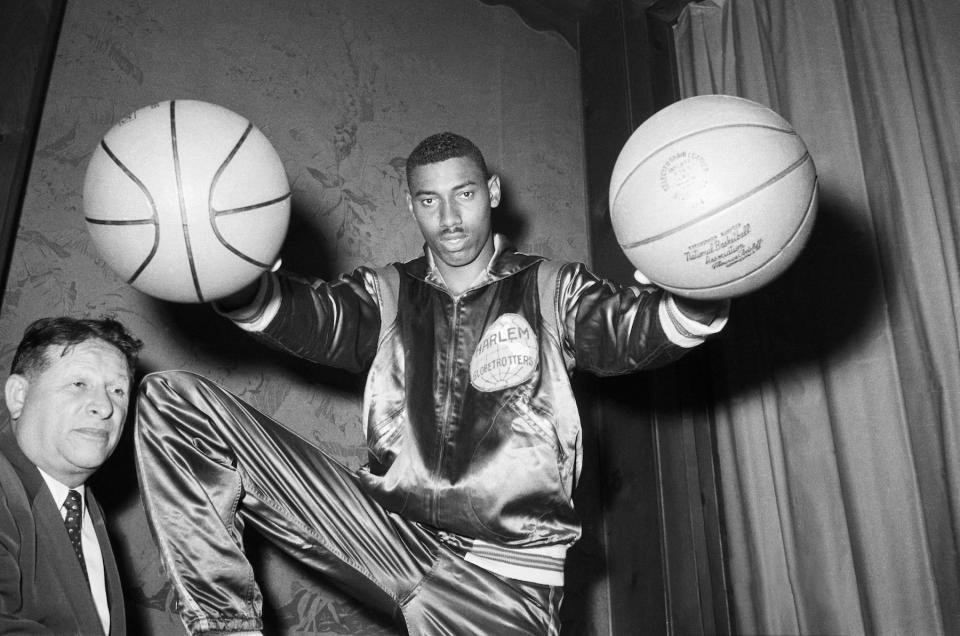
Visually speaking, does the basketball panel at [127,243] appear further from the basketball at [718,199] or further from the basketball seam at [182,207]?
the basketball at [718,199]

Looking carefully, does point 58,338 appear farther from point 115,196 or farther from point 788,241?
point 788,241

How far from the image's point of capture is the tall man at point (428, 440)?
5.80 ft

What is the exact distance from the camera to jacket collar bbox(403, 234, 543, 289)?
85.4 inches

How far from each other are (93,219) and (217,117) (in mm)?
337

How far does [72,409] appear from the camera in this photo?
1.73 m

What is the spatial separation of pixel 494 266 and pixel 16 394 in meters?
1.17

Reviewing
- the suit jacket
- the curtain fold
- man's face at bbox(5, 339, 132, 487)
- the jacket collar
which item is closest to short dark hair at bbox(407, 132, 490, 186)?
the jacket collar

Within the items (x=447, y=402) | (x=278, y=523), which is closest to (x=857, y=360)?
(x=447, y=402)

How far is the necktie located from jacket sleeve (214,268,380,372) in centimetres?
50

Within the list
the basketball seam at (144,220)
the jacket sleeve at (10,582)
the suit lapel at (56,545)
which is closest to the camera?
the jacket sleeve at (10,582)

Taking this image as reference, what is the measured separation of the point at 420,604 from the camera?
1852 mm

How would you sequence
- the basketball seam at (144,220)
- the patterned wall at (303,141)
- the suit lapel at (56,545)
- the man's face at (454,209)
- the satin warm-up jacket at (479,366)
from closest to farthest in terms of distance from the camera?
the suit lapel at (56,545), the basketball seam at (144,220), the satin warm-up jacket at (479,366), the man's face at (454,209), the patterned wall at (303,141)

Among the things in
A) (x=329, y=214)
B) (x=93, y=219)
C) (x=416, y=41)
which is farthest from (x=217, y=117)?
(x=416, y=41)

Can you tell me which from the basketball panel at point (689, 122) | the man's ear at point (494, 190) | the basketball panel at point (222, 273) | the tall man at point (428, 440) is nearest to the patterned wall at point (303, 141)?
the tall man at point (428, 440)
